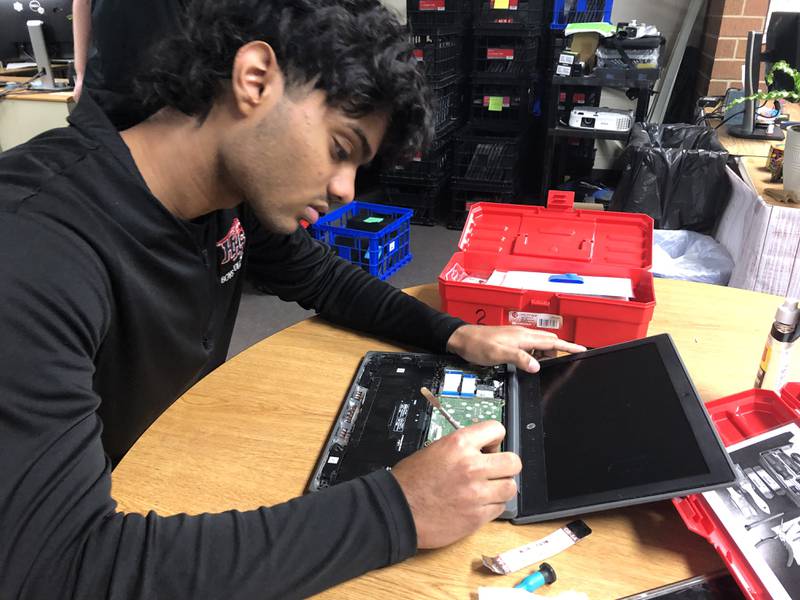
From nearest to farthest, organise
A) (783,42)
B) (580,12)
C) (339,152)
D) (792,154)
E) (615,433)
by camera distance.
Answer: (615,433), (339,152), (792,154), (783,42), (580,12)

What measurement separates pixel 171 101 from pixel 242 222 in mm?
306

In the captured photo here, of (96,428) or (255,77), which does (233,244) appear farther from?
(96,428)

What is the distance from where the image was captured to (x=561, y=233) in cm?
121

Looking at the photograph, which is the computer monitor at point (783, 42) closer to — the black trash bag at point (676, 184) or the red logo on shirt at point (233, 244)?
the black trash bag at point (676, 184)

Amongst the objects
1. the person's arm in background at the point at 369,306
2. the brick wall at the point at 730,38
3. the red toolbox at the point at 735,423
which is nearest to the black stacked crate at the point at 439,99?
the brick wall at the point at 730,38

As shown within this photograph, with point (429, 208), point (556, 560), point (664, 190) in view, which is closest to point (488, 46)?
point (429, 208)

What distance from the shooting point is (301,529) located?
23.4 inches

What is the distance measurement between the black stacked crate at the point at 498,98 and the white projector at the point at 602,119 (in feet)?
1.90

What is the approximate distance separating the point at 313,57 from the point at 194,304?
0.41 metres

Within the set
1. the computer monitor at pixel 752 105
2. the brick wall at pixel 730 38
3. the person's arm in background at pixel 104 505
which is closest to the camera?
the person's arm in background at pixel 104 505

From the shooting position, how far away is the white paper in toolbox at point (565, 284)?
41.1 inches

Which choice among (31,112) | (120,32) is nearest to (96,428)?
(120,32)

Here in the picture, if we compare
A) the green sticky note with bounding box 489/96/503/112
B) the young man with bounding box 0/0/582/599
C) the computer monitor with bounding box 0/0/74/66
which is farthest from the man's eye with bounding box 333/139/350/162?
the computer monitor with bounding box 0/0/74/66

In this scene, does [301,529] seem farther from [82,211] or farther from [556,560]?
[82,211]
